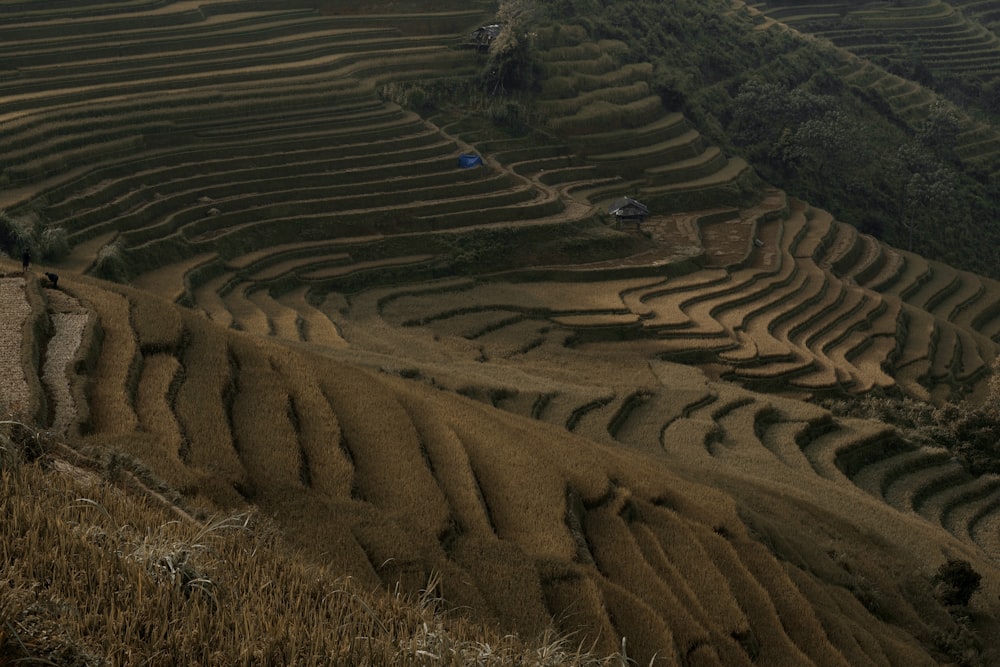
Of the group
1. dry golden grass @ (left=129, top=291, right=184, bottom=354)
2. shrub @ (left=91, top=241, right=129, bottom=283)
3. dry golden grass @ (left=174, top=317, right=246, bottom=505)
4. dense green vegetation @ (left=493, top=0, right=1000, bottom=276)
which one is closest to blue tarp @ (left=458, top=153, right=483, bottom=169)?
dense green vegetation @ (left=493, top=0, right=1000, bottom=276)

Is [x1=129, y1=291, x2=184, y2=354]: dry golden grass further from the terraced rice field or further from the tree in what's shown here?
the tree

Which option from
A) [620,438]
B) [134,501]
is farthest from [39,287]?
[620,438]

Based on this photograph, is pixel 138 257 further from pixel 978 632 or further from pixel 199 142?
pixel 978 632

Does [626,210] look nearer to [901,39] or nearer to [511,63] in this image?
[511,63]

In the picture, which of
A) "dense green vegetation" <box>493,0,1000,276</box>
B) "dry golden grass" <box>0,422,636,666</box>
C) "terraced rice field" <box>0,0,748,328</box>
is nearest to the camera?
"dry golden grass" <box>0,422,636,666</box>

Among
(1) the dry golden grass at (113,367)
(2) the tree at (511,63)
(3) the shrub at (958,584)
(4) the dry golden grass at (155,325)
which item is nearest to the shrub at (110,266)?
(1) the dry golden grass at (113,367)

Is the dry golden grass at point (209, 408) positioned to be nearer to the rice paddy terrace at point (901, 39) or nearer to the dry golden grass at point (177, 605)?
the dry golden grass at point (177, 605)
